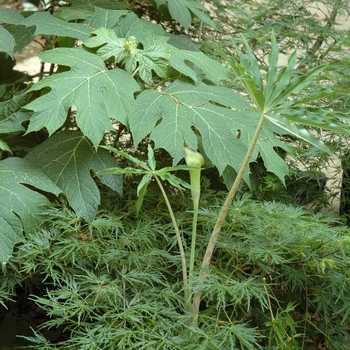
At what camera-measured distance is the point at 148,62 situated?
1510 mm

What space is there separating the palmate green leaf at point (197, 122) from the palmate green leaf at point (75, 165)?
15 cm

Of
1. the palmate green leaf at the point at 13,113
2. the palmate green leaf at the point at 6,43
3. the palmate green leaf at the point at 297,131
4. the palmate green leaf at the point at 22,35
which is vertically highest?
the palmate green leaf at the point at 297,131

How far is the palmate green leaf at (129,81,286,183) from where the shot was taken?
4.50 ft

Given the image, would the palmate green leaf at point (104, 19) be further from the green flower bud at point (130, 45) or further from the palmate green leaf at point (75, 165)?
the palmate green leaf at point (75, 165)

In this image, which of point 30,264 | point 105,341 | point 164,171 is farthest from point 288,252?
point 30,264

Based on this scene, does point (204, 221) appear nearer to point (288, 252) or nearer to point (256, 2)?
point (288, 252)

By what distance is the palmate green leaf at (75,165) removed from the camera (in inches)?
55.1

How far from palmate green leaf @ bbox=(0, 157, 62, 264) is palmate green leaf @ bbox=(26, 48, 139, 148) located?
14 centimetres

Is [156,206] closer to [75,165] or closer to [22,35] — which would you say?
[75,165]

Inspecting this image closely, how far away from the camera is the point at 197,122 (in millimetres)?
1432

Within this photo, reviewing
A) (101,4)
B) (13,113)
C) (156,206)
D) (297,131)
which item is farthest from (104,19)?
(297,131)

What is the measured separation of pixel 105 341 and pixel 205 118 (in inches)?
24.0

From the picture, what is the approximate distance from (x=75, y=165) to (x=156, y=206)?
0.75ft

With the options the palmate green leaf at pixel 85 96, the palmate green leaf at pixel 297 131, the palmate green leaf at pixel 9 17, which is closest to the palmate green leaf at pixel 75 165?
the palmate green leaf at pixel 85 96
